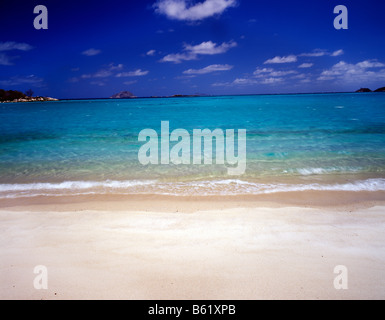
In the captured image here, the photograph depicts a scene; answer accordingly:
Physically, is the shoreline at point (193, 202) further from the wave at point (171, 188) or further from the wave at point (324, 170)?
the wave at point (324, 170)

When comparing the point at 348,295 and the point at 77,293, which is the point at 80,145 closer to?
the point at 77,293

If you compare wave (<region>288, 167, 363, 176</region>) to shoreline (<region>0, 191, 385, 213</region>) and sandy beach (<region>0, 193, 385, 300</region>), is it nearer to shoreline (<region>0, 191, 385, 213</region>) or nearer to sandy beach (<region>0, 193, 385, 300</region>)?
shoreline (<region>0, 191, 385, 213</region>)

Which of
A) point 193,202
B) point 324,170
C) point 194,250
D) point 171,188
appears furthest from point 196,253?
point 324,170

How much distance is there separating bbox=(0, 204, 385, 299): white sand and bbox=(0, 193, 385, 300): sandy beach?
15 millimetres

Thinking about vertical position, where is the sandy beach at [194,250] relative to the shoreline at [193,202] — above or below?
below

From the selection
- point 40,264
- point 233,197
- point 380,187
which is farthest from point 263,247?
point 380,187

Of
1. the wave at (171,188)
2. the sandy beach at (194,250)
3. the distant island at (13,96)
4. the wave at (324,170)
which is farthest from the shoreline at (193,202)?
the distant island at (13,96)

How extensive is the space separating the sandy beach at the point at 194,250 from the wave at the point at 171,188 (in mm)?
817

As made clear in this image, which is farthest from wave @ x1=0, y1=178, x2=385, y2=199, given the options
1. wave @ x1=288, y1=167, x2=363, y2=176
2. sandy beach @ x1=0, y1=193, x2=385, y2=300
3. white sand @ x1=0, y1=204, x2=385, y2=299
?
white sand @ x1=0, y1=204, x2=385, y2=299

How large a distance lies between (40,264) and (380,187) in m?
8.28

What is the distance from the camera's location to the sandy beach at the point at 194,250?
9.86ft

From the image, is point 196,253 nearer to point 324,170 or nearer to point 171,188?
point 171,188

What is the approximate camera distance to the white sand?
9.82 feet

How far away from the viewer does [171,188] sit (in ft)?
22.6
